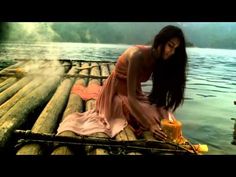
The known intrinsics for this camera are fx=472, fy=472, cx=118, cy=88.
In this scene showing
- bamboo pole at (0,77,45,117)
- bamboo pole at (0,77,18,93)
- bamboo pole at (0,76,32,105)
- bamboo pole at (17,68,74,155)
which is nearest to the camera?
bamboo pole at (17,68,74,155)

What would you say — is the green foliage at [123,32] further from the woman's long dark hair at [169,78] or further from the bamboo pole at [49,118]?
the bamboo pole at [49,118]

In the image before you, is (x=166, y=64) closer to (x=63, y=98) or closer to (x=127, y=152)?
(x=127, y=152)

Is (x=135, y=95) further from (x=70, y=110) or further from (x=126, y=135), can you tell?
(x=70, y=110)

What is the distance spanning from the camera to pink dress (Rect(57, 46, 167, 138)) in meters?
4.16

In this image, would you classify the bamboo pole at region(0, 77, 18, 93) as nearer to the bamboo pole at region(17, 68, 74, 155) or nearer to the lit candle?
the bamboo pole at region(17, 68, 74, 155)

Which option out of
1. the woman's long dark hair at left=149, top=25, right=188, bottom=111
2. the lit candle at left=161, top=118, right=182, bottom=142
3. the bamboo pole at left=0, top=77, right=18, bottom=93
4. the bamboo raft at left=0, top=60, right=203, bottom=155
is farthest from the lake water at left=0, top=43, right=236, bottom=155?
the lit candle at left=161, top=118, right=182, bottom=142

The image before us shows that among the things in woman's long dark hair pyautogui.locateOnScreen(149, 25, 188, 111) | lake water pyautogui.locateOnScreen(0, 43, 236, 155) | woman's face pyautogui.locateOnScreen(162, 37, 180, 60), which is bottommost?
lake water pyautogui.locateOnScreen(0, 43, 236, 155)

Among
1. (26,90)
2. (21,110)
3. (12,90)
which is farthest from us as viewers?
(12,90)

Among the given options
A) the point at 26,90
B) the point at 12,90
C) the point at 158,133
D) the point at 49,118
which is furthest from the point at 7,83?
the point at 158,133

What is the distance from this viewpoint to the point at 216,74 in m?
12.0

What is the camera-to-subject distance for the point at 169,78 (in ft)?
14.1

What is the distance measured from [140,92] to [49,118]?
35.1 inches

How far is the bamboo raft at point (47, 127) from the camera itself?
148 inches
